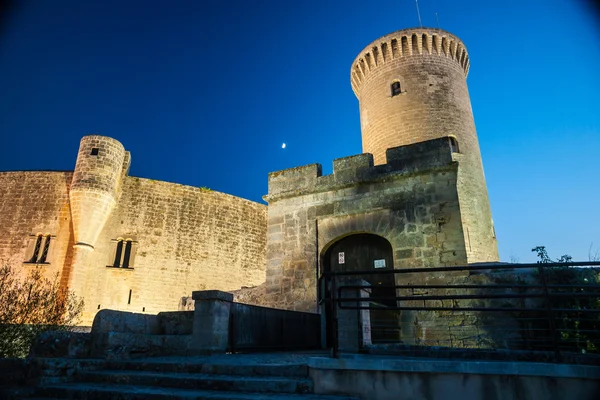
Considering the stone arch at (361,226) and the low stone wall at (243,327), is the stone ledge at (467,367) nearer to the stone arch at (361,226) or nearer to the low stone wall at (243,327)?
the low stone wall at (243,327)

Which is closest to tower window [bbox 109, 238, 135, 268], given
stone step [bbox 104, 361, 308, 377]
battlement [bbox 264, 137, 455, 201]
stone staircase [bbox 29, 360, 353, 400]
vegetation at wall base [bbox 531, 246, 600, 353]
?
battlement [bbox 264, 137, 455, 201]

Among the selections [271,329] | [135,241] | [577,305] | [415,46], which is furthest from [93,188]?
[577,305]

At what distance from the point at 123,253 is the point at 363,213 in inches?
528

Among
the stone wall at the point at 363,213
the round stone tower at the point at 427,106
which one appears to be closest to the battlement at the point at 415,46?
the round stone tower at the point at 427,106

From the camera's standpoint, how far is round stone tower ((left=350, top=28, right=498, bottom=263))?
16953 mm

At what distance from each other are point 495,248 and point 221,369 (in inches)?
655

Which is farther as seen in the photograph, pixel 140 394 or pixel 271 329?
pixel 271 329

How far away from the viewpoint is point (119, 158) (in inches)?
715

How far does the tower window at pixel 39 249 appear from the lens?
16.8 meters

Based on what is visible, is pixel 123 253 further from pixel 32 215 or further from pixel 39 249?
pixel 32 215

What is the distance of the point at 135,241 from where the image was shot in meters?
17.9

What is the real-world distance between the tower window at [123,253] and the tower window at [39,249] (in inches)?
114

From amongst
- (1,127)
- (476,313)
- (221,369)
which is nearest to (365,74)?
(476,313)

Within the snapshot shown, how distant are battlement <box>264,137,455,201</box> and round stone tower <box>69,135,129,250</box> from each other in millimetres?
10400
